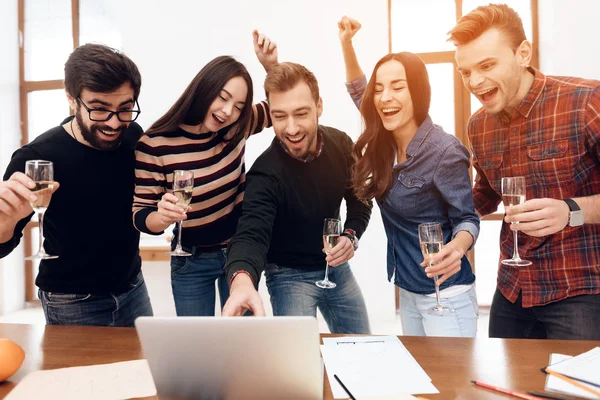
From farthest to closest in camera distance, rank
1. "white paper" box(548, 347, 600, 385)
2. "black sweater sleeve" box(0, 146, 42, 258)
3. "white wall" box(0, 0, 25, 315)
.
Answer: "white wall" box(0, 0, 25, 315), "black sweater sleeve" box(0, 146, 42, 258), "white paper" box(548, 347, 600, 385)

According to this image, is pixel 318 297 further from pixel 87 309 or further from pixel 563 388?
pixel 563 388

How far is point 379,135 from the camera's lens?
6.46 feet

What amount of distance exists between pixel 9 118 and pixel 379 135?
4814 millimetres

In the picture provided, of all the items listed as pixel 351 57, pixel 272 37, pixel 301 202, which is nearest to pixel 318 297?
pixel 301 202

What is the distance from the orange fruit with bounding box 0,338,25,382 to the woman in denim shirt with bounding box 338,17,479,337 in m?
1.31

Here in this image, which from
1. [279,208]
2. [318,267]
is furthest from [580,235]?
[279,208]

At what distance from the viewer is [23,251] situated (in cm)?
530

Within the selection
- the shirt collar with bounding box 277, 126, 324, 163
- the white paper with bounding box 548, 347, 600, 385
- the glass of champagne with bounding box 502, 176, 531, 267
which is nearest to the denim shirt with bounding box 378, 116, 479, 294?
the glass of champagne with bounding box 502, 176, 531, 267

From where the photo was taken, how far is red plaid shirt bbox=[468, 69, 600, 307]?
1707 millimetres

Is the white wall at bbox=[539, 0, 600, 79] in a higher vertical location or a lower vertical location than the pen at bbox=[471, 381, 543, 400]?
higher

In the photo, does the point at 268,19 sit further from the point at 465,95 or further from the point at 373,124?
the point at 373,124

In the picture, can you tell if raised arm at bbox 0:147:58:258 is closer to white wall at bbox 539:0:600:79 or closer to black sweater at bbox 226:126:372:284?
black sweater at bbox 226:126:372:284

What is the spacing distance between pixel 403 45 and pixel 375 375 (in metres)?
4.07

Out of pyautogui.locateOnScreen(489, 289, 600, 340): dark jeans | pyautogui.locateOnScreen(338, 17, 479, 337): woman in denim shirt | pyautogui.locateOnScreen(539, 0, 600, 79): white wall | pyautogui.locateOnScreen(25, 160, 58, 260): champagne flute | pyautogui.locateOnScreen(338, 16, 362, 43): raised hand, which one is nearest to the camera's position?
pyautogui.locateOnScreen(25, 160, 58, 260): champagne flute
